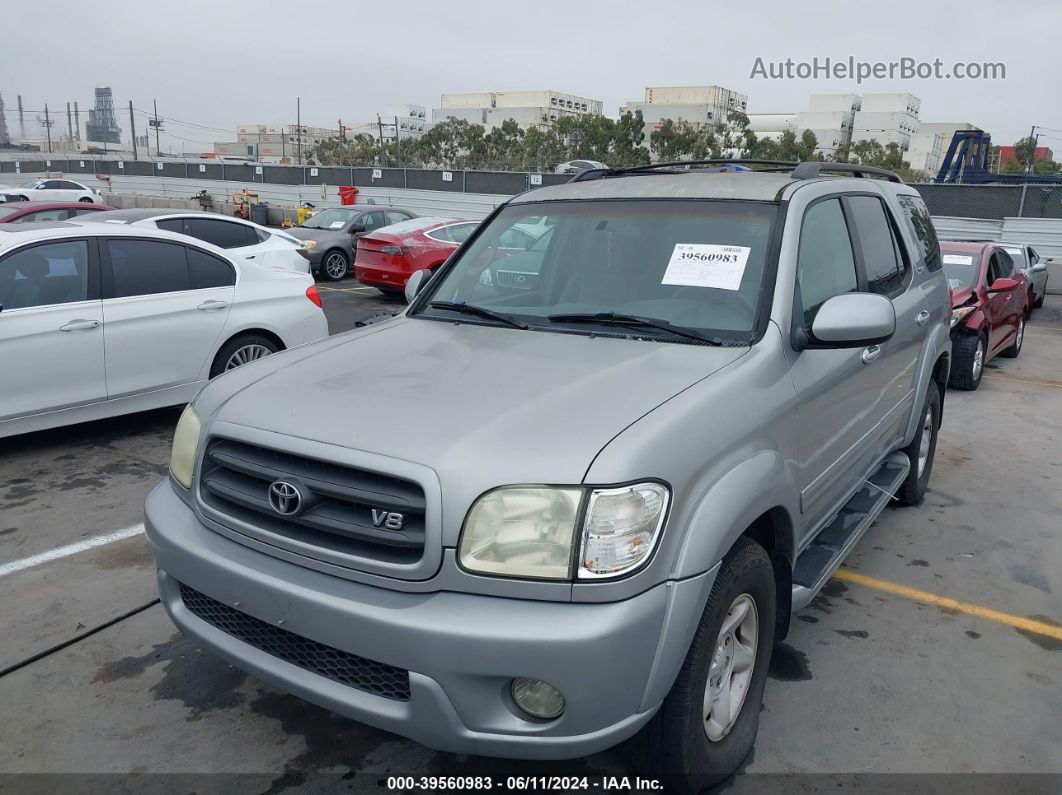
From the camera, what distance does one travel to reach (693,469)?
7.47ft

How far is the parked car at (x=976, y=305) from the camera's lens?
853cm

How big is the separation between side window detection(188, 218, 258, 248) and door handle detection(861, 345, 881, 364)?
943cm

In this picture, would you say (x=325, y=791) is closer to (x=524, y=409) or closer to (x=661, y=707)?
(x=661, y=707)

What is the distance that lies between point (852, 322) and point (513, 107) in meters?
166

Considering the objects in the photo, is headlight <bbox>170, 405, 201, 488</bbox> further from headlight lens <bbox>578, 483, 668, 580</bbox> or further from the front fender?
the front fender

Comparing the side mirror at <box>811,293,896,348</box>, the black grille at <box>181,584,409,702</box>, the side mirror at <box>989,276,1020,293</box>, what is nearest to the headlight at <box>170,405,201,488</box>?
the black grille at <box>181,584,409,702</box>

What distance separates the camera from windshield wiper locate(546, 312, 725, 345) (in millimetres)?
2949

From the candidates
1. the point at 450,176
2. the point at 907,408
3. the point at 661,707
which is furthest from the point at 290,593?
the point at 450,176

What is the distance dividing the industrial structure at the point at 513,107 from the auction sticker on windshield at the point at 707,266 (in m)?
147

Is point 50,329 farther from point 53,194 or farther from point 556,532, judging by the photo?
point 53,194

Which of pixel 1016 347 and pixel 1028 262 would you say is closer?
pixel 1016 347

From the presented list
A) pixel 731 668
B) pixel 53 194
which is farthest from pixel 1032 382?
pixel 53 194

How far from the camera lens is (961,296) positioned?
8.66 m

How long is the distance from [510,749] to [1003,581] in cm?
324
